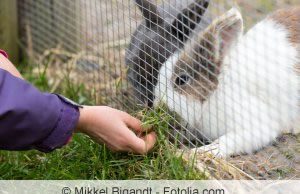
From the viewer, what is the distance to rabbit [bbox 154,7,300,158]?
8.52 feet

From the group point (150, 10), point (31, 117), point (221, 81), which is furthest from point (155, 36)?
point (31, 117)

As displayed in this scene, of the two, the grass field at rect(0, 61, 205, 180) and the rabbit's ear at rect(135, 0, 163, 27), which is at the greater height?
the rabbit's ear at rect(135, 0, 163, 27)

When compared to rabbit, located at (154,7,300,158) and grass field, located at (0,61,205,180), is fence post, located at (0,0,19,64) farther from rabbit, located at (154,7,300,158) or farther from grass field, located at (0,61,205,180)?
rabbit, located at (154,7,300,158)

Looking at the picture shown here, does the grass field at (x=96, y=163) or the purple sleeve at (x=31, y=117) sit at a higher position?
the purple sleeve at (x=31, y=117)

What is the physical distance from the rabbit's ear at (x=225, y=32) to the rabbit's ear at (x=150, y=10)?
0.94ft

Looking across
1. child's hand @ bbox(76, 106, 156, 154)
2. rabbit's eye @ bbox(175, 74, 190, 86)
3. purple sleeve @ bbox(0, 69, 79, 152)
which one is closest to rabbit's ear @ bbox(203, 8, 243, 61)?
rabbit's eye @ bbox(175, 74, 190, 86)

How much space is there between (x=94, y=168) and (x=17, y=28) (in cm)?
194

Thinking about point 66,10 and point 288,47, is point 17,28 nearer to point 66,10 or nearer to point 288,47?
point 66,10

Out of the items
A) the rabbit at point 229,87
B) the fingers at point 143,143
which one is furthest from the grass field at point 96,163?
the rabbit at point 229,87

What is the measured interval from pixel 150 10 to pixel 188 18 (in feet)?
0.85

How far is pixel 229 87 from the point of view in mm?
2633

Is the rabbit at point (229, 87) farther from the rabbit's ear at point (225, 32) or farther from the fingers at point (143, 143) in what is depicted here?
the fingers at point (143, 143)

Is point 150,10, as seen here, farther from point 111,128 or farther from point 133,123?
point 111,128

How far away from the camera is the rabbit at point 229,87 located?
102 inches
